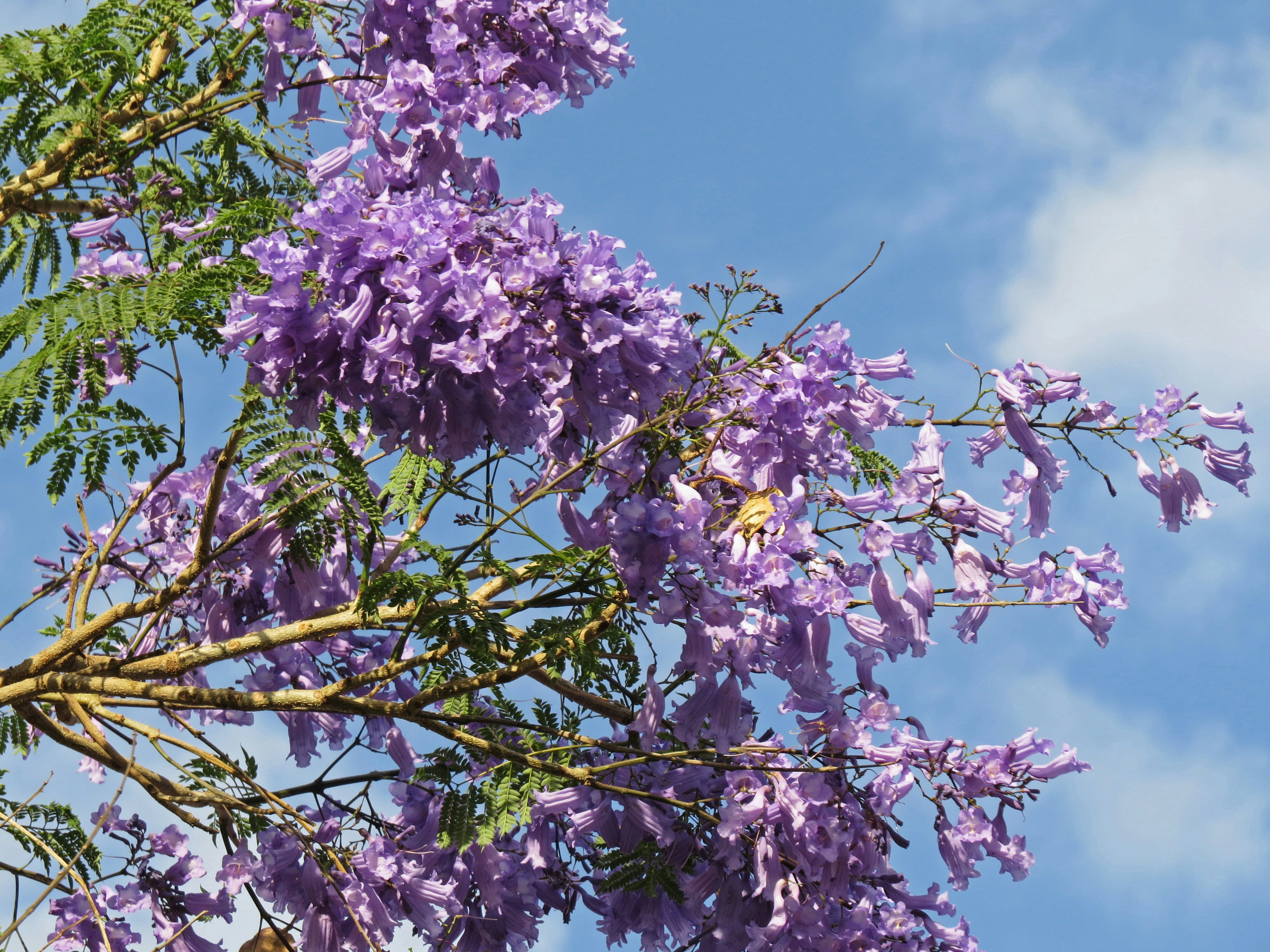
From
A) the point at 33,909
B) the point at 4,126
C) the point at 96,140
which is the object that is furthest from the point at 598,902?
the point at 4,126

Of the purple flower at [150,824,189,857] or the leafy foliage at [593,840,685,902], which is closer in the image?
the leafy foliage at [593,840,685,902]

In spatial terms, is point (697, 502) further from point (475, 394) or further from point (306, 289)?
point (306, 289)

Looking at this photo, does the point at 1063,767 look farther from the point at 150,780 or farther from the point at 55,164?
the point at 55,164

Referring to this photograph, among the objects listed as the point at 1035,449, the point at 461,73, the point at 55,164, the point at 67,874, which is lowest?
the point at 67,874

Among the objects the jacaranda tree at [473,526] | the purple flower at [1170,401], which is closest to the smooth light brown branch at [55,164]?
the jacaranda tree at [473,526]

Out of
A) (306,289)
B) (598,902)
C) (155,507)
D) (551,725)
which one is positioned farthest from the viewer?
(155,507)

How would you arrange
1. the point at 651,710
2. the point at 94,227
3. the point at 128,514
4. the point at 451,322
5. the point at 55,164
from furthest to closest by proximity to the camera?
the point at 55,164
the point at 94,227
the point at 128,514
the point at 651,710
the point at 451,322

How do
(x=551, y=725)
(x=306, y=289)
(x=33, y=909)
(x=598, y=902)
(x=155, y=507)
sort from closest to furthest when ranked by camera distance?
(x=306, y=289)
(x=33, y=909)
(x=551, y=725)
(x=598, y=902)
(x=155, y=507)

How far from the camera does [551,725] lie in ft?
15.4

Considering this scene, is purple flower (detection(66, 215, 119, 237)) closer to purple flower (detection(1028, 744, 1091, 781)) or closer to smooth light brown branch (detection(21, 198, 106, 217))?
smooth light brown branch (detection(21, 198, 106, 217))

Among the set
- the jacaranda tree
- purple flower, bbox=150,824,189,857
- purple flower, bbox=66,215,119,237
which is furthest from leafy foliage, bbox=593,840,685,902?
purple flower, bbox=66,215,119,237

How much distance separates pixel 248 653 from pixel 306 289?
1.86m

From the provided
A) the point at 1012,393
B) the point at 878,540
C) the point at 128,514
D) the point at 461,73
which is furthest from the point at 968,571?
the point at 128,514

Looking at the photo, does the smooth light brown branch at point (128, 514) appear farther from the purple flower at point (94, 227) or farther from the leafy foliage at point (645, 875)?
the leafy foliage at point (645, 875)
